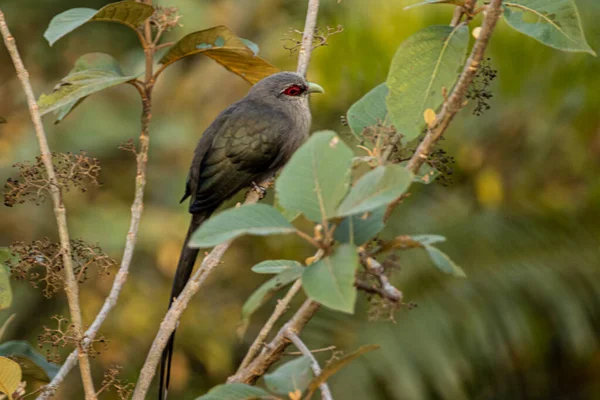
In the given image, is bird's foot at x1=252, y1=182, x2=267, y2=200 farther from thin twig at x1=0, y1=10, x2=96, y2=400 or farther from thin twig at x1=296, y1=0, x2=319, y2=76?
thin twig at x1=0, y1=10, x2=96, y2=400

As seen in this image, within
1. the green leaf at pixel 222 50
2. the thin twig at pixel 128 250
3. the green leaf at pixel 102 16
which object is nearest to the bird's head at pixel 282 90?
the green leaf at pixel 222 50

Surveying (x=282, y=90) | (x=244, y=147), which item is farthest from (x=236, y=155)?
(x=282, y=90)

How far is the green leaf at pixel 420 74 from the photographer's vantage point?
1.39 metres

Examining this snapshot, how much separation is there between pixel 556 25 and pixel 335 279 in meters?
0.75

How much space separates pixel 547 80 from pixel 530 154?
65cm

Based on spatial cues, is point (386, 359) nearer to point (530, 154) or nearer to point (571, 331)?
point (571, 331)

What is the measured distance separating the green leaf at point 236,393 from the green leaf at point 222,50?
99 cm

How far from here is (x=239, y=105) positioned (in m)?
3.80

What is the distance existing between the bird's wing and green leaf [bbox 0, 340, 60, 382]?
1.71 m

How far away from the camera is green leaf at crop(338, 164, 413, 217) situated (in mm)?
1089

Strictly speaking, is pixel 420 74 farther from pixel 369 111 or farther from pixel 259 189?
pixel 259 189

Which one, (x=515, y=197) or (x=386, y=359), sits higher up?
(x=515, y=197)

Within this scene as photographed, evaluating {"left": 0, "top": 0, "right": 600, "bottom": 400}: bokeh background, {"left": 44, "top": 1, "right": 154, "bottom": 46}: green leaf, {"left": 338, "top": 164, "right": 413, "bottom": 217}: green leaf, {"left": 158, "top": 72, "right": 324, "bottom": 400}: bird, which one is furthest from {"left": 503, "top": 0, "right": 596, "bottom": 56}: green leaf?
{"left": 0, "top": 0, "right": 600, "bottom": 400}: bokeh background

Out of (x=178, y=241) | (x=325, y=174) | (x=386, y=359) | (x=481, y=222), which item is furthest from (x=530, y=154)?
(x=325, y=174)
